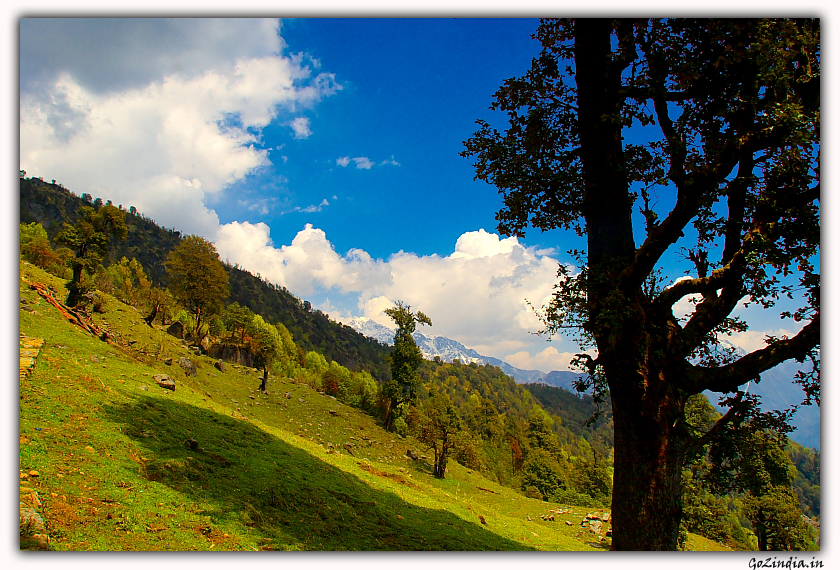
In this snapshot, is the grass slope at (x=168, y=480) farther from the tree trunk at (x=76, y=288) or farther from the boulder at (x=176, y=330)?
the boulder at (x=176, y=330)

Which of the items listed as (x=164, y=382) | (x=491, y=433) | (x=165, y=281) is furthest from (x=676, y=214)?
(x=165, y=281)

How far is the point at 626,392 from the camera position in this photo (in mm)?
6469

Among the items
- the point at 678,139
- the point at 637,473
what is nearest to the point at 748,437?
the point at 637,473

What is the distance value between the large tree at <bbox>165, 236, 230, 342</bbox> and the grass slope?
63.5ft

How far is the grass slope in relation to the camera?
20.1ft

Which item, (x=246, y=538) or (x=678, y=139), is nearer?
(x=678, y=139)

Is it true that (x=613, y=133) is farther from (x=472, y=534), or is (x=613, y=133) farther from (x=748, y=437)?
(x=472, y=534)

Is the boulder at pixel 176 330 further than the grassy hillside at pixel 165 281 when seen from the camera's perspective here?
No

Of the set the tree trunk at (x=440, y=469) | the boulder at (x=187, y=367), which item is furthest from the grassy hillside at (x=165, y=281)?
the boulder at (x=187, y=367)

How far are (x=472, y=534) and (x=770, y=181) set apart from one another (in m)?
11.7

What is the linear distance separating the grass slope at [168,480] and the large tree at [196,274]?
1937 centimetres

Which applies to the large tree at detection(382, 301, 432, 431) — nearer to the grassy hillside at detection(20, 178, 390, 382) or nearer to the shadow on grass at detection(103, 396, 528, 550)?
the shadow on grass at detection(103, 396, 528, 550)

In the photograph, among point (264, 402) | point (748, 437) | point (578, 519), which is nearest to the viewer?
point (748, 437)

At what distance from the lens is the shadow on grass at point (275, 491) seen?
7863 mm
